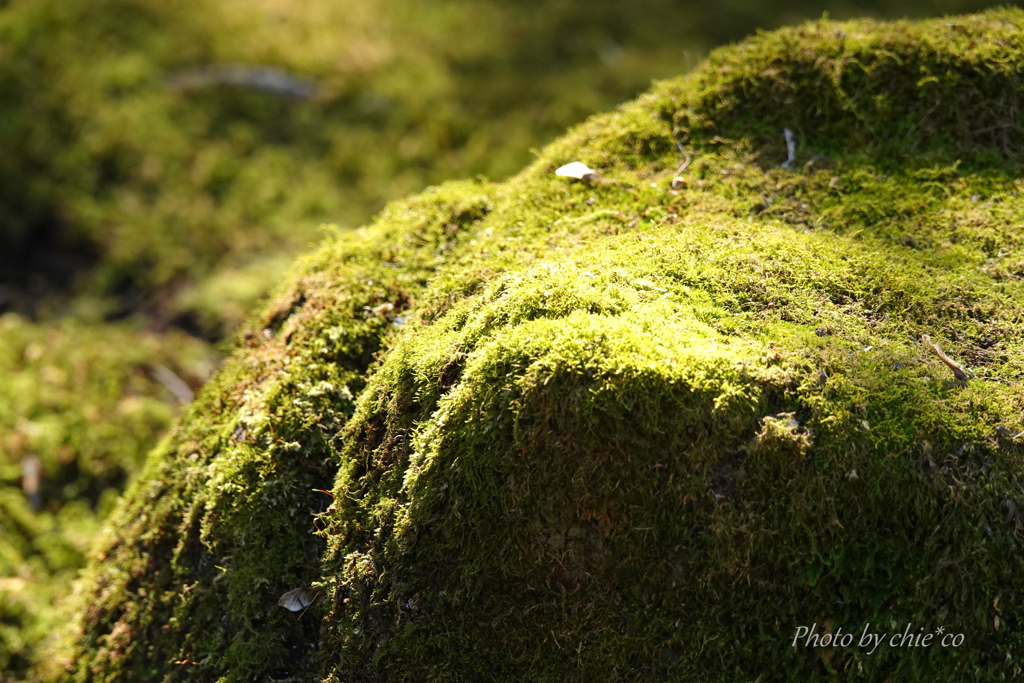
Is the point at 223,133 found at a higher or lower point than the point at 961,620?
higher

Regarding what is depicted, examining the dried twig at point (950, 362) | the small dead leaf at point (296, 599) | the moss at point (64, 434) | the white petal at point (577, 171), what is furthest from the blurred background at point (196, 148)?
the dried twig at point (950, 362)

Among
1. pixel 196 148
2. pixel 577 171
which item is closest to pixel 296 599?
pixel 577 171

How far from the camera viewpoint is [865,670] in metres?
2.12

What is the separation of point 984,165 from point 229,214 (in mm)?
5663

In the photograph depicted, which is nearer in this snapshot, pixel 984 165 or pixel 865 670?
pixel 865 670

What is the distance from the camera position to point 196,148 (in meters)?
7.10

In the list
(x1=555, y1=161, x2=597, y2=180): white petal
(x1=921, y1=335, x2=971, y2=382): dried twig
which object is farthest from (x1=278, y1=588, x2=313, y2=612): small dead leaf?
(x1=921, y1=335, x2=971, y2=382): dried twig

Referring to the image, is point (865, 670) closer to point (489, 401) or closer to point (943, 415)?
point (943, 415)

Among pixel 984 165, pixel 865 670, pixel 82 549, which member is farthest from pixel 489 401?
pixel 82 549

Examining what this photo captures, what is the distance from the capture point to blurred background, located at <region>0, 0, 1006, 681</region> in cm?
511

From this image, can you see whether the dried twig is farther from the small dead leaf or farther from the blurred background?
the blurred background

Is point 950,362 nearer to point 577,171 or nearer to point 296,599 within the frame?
point 577,171

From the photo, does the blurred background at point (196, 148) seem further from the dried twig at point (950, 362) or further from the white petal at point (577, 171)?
the dried twig at point (950, 362)

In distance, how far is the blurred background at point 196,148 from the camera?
5.11 metres
